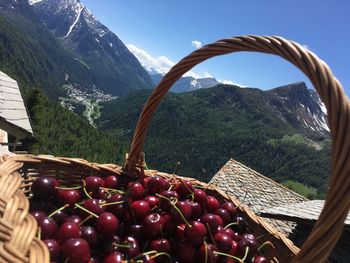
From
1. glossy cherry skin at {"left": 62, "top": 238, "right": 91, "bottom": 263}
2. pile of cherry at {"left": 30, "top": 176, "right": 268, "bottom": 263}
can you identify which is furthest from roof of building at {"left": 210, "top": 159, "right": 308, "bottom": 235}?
glossy cherry skin at {"left": 62, "top": 238, "right": 91, "bottom": 263}

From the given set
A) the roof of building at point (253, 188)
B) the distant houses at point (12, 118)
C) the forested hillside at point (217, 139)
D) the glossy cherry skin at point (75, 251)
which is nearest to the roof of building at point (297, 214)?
the roof of building at point (253, 188)

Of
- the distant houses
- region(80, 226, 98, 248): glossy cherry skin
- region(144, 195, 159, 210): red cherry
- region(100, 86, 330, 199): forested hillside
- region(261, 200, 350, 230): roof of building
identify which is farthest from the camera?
region(100, 86, 330, 199): forested hillside

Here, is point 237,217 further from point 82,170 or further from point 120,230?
point 82,170

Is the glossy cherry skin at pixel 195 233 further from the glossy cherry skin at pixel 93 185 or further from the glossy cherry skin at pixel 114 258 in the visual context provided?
the glossy cherry skin at pixel 93 185

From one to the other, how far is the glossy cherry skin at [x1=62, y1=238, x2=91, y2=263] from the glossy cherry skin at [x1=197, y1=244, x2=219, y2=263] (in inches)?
23.2

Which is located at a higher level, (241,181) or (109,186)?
(109,186)

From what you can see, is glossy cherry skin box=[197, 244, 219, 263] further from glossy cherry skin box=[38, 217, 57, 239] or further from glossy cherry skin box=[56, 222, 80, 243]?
glossy cherry skin box=[38, 217, 57, 239]

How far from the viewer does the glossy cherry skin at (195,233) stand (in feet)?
6.60

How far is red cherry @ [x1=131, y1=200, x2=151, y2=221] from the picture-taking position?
6.98 ft

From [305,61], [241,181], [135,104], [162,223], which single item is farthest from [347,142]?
[135,104]

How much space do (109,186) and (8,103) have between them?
7.66m

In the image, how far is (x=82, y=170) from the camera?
8.29ft

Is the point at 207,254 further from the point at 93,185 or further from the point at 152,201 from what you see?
the point at 93,185

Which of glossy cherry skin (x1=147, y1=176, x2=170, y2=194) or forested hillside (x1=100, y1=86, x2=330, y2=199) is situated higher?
glossy cherry skin (x1=147, y1=176, x2=170, y2=194)
